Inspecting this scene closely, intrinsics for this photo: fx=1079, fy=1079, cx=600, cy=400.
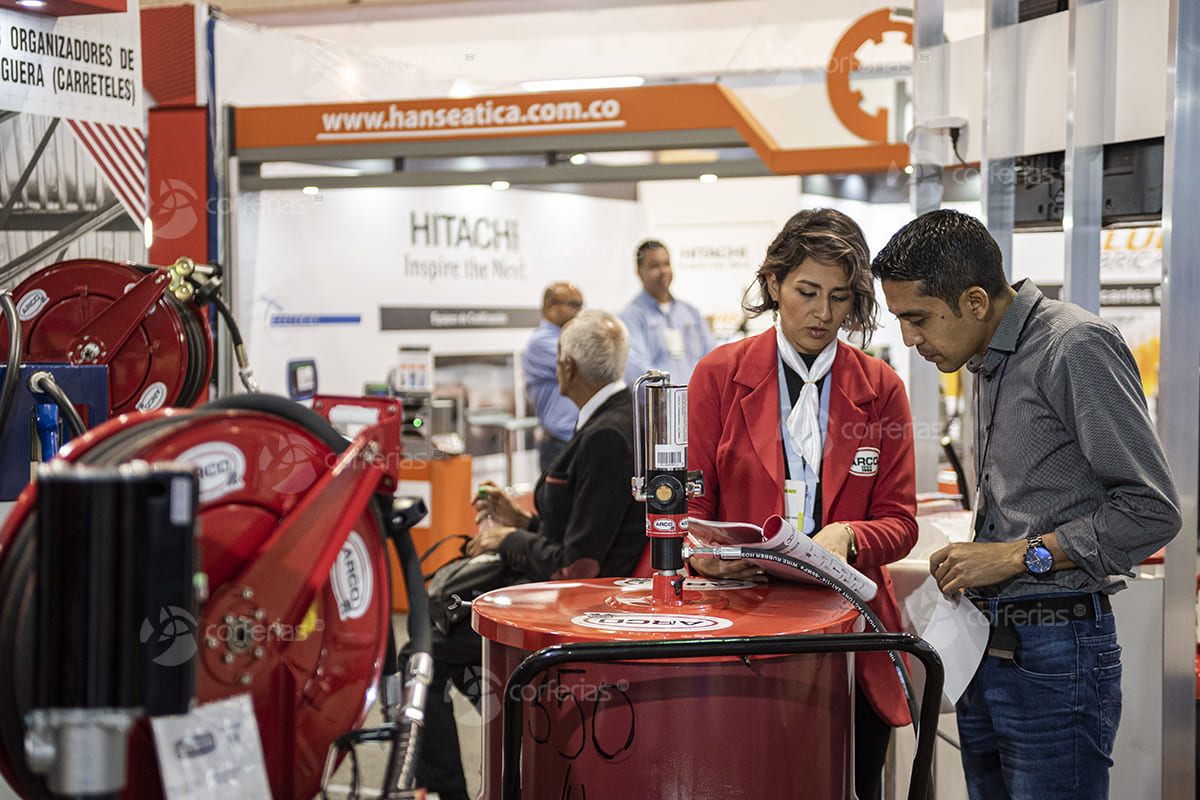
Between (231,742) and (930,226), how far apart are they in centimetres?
149

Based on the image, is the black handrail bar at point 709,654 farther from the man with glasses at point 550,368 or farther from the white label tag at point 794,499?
the man with glasses at point 550,368

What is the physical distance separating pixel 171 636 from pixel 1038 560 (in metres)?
1.51

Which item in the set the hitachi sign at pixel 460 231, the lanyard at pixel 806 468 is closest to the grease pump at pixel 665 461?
the lanyard at pixel 806 468

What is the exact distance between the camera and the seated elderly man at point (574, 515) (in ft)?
9.43

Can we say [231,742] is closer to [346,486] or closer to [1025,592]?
[346,486]

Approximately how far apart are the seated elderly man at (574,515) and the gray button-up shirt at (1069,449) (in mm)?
1048

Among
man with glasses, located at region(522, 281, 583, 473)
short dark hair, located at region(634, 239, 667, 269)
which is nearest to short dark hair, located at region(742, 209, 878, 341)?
man with glasses, located at region(522, 281, 583, 473)

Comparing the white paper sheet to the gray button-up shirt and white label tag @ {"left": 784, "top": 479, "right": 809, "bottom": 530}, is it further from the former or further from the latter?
white label tag @ {"left": 784, "top": 479, "right": 809, "bottom": 530}

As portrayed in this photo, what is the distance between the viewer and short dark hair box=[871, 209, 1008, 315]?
1981mm

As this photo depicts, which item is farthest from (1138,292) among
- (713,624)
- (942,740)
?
(713,624)

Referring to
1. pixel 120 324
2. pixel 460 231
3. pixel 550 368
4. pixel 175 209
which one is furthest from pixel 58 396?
pixel 460 231

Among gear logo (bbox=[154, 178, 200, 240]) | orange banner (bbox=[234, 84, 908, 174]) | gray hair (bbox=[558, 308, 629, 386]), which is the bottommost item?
gray hair (bbox=[558, 308, 629, 386])

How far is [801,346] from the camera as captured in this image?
7.69ft

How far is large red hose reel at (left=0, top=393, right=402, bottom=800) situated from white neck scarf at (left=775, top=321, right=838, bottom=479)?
43.9 inches
